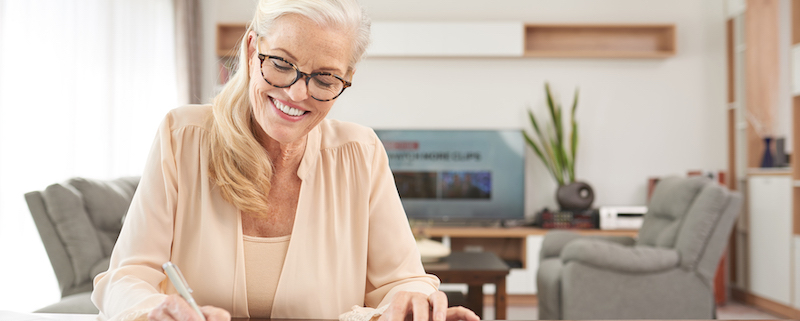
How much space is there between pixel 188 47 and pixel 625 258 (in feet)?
10.7

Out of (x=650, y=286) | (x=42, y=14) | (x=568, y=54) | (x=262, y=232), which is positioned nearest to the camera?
(x=262, y=232)

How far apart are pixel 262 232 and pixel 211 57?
3876 millimetres

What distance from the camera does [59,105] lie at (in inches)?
103

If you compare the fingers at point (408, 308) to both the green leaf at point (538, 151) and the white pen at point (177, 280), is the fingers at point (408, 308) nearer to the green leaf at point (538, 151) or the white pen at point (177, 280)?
the white pen at point (177, 280)

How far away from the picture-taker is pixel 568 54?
4367mm

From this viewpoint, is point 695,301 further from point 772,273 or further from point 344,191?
point 344,191

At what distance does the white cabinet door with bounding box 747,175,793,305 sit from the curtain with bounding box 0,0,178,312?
13.3 ft

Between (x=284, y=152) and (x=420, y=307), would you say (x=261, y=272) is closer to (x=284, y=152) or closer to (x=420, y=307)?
(x=284, y=152)

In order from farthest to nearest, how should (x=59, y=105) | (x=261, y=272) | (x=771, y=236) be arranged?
(x=771, y=236)
(x=59, y=105)
(x=261, y=272)

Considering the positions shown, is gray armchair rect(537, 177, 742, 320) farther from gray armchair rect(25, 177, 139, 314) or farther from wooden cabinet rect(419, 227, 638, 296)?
gray armchair rect(25, 177, 139, 314)

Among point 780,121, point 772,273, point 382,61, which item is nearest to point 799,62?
point 780,121

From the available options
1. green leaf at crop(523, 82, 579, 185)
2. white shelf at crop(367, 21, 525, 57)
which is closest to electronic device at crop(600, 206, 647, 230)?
green leaf at crop(523, 82, 579, 185)

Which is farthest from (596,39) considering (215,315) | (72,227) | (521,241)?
(215,315)

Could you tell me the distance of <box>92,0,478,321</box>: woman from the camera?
881 millimetres
